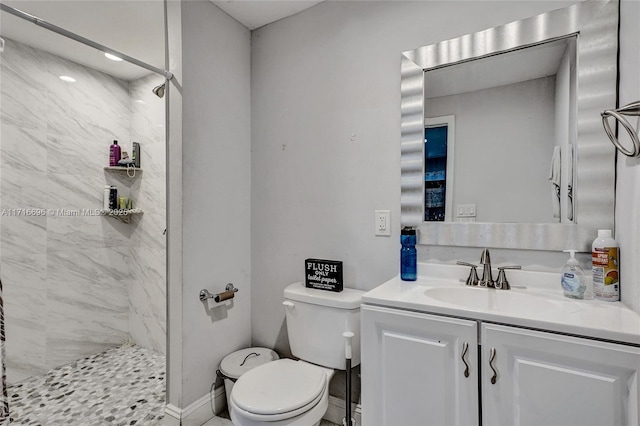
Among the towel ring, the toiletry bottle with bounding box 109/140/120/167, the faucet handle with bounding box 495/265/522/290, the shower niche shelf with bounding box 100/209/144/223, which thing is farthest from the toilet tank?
the toiletry bottle with bounding box 109/140/120/167

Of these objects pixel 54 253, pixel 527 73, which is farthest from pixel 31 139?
pixel 527 73

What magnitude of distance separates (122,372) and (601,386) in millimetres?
2551

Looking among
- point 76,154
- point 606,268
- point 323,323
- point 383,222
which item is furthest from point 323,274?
point 76,154

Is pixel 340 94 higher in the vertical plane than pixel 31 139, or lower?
higher

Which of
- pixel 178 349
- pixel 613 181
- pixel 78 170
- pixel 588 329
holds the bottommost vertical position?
pixel 178 349

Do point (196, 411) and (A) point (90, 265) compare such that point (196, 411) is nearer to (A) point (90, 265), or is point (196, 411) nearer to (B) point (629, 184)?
(A) point (90, 265)

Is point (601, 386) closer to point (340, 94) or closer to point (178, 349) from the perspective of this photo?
point (340, 94)

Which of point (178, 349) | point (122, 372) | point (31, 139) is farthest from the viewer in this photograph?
point (122, 372)

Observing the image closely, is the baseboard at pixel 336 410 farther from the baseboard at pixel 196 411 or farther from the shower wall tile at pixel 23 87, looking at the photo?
the shower wall tile at pixel 23 87

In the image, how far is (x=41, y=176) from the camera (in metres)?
2.06

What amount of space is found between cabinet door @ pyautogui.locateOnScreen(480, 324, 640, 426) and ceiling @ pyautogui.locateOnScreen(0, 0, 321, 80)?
1.91 m

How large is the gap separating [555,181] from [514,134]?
0.25 metres

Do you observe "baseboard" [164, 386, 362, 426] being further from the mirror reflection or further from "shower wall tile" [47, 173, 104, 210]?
"shower wall tile" [47, 173, 104, 210]

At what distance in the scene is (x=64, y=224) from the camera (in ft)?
7.09
